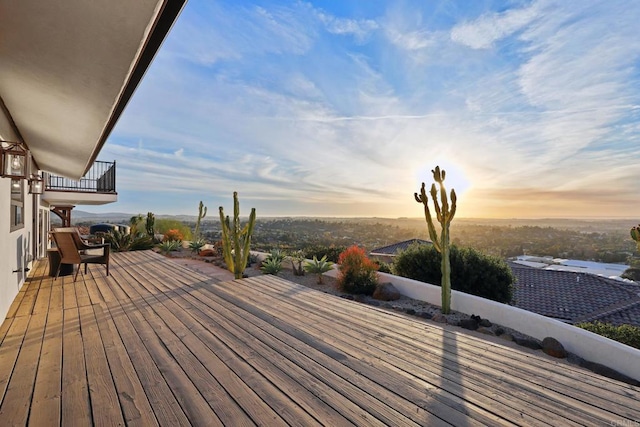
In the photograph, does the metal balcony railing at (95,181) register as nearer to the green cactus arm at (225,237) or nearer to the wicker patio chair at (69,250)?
the wicker patio chair at (69,250)

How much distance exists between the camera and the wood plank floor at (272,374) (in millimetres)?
1870

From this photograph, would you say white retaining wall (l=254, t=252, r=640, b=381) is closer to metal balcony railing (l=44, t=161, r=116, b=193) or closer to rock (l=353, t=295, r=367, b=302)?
rock (l=353, t=295, r=367, b=302)

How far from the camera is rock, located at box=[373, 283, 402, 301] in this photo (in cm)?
571

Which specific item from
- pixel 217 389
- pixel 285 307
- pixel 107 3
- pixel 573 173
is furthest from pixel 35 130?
pixel 573 173

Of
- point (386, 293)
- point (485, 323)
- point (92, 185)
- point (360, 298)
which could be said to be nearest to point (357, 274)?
point (360, 298)

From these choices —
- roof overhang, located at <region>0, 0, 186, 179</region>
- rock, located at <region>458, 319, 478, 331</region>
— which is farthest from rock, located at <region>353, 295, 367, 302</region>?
roof overhang, located at <region>0, 0, 186, 179</region>

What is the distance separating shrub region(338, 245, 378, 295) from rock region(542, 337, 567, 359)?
287 cm

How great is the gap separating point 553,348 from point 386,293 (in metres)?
2.59

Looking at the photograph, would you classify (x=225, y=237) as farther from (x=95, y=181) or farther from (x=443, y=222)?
(x=95, y=181)

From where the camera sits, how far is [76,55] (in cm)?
248

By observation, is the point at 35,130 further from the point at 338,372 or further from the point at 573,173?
the point at 573,173

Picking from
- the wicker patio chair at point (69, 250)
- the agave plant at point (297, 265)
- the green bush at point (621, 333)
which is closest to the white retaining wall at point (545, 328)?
the green bush at point (621, 333)

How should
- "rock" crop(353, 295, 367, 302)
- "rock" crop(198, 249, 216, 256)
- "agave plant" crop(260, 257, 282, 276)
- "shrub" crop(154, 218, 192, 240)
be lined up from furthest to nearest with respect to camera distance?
"shrub" crop(154, 218, 192, 240) → "rock" crop(198, 249, 216, 256) → "agave plant" crop(260, 257, 282, 276) → "rock" crop(353, 295, 367, 302)

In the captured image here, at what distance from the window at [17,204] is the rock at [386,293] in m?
5.80
